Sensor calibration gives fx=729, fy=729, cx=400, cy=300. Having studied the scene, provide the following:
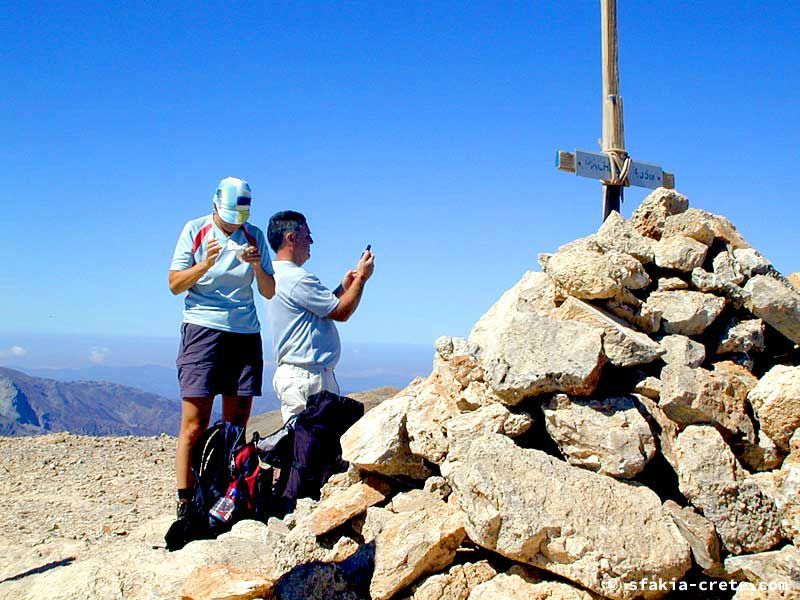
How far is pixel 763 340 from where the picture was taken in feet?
19.3

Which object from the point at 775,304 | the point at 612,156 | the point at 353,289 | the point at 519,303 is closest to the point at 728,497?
the point at 775,304

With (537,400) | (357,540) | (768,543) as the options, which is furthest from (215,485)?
(768,543)

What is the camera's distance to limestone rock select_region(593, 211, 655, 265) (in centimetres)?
617

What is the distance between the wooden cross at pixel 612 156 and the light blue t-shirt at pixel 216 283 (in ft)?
14.0

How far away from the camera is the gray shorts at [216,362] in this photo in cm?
645

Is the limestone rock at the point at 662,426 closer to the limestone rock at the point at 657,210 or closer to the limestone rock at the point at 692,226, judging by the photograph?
the limestone rock at the point at 692,226

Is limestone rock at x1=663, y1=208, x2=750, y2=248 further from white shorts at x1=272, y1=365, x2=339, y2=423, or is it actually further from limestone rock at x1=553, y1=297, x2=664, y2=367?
white shorts at x1=272, y1=365, x2=339, y2=423

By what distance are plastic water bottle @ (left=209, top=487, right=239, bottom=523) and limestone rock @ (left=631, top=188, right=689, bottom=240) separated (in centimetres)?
434

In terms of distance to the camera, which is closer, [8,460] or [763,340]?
[763,340]

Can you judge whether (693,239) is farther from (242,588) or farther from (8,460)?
(8,460)

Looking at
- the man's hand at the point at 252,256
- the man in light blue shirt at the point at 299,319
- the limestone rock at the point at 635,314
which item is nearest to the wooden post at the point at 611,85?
the limestone rock at the point at 635,314

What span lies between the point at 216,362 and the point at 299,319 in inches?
33.8

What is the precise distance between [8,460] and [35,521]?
10.8ft

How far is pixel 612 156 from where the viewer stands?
8.94 m
